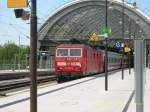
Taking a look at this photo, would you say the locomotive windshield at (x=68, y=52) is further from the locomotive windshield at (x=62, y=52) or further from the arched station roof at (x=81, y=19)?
the arched station roof at (x=81, y=19)

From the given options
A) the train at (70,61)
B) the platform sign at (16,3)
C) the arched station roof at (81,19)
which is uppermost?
the arched station roof at (81,19)

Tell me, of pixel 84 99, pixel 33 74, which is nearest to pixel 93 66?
pixel 84 99

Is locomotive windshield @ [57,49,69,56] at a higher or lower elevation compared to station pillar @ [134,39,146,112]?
higher

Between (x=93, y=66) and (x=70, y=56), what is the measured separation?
912 centimetres

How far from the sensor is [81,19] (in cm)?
13488

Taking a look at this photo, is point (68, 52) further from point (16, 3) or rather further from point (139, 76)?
point (139, 76)

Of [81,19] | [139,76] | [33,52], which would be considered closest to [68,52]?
[33,52]

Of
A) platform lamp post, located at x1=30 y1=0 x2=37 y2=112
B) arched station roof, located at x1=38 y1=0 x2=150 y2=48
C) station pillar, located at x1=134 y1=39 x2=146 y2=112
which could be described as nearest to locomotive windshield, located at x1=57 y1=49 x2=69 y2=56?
platform lamp post, located at x1=30 y1=0 x2=37 y2=112

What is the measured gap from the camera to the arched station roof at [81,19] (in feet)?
395

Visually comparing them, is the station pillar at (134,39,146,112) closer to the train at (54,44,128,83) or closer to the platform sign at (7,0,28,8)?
the platform sign at (7,0,28,8)

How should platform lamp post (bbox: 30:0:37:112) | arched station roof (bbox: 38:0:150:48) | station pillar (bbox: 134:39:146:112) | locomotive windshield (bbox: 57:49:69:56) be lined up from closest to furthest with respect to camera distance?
station pillar (bbox: 134:39:146:112), platform lamp post (bbox: 30:0:37:112), locomotive windshield (bbox: 57:49:69:56), arched station roof (bbox: 38:0:150:48)

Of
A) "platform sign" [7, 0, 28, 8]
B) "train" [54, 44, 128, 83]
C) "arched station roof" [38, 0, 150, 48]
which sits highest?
A: "arched station roof" [38, 0, 150, 48]

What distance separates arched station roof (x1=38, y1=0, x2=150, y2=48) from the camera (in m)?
120

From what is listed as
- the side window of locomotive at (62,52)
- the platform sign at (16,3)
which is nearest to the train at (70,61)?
the side window of locomotive at (62,52)
